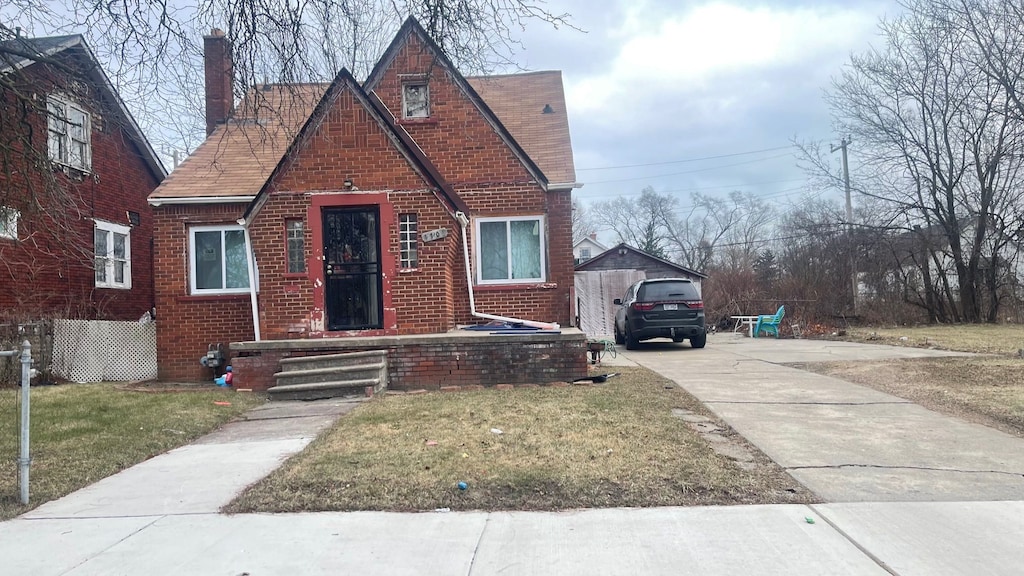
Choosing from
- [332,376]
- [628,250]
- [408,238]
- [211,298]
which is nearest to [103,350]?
[211,298]

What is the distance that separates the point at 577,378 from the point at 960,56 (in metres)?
17.9

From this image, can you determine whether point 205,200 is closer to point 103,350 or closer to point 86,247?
point 86,247

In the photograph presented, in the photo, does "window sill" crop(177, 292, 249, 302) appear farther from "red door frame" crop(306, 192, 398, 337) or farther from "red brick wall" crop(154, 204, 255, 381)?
"red door frame" crop(306, 192, 398, 337)

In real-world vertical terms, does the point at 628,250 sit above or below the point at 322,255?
above

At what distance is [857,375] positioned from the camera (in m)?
9.97

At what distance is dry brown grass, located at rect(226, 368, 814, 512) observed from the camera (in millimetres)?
4363

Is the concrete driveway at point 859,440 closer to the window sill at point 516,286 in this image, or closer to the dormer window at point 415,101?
the window sill at point 516,286

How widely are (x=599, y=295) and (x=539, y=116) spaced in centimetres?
1064

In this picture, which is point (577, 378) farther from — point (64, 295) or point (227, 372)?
point (64, 295)

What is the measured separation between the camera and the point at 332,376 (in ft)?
30.1

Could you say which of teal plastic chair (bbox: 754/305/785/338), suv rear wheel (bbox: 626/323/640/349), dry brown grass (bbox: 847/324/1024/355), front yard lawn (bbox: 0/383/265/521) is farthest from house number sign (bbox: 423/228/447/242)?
teal plastic chair (bbox: 754/305/785/338)

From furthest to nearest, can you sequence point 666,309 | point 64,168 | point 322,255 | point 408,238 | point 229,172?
point 666,309 → point 229,172 → point 408,238 → point 322,255 → point 64,168

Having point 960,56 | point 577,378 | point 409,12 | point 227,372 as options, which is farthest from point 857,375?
point 960,56

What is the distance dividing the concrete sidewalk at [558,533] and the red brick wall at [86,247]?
162 inches
